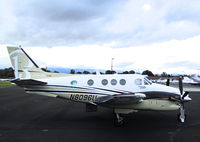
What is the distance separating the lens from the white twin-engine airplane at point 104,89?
793cm

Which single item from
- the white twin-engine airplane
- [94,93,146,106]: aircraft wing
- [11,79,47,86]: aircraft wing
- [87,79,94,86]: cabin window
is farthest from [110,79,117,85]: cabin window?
[11,79,47,86]: aircraft wing

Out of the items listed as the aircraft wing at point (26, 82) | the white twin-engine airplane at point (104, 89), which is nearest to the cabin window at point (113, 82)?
the white twin-engine airplane at point (104, 89)

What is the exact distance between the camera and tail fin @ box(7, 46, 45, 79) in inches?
361

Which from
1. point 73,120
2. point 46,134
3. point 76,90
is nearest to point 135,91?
point 76,90

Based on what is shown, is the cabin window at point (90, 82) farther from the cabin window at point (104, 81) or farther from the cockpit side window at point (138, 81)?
the cockpit side window at point (138, 81)

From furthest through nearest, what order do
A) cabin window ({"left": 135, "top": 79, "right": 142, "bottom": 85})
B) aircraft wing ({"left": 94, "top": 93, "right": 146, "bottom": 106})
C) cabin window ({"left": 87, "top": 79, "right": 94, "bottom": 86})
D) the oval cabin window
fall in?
cabin window ({"left": 87, "top": 79, "right": 94, "bottom": 86}), the oval cabin window, cabin window ({"left": 135, "top": 79, "right": 142, "bottom": 85}), aircraft wing ({"left": 94, "top": 93, "right": 146, "bottom": 106})

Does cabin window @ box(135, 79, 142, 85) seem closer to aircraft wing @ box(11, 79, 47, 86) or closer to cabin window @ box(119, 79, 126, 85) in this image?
cabin window @ box(119, 79, 126, 85)

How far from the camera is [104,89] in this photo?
858 centimetres

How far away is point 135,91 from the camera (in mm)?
8375

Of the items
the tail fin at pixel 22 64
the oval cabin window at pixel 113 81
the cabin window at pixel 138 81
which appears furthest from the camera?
the tail fin at pixel 22 64

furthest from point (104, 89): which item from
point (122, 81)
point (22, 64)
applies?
point (22, 64)

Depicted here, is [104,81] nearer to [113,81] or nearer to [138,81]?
[113,81]

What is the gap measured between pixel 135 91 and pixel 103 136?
9.55 ft

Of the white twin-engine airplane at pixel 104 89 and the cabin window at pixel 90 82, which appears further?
the cabin window at pixel 90 82
